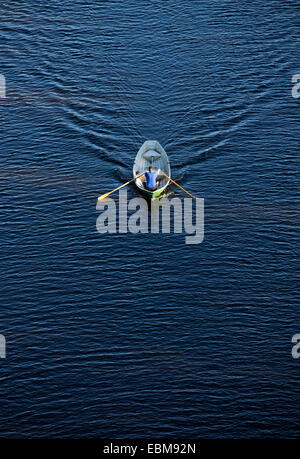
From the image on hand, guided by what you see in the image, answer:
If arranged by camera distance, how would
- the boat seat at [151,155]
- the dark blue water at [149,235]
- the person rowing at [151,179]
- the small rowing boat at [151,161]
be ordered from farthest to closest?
the boat seat at [151,155], the small rowing boat at [151,161], the person rowing at [151,179], the dark blue water at [149,235]

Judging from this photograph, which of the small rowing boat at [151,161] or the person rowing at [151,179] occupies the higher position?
the small rowing boat at [151,161]

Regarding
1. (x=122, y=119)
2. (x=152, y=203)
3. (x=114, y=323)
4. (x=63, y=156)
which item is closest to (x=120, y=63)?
(x=122, y=119)

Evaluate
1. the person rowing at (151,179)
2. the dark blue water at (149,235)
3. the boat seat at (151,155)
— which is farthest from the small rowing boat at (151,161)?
the dark blue water at (149,235)

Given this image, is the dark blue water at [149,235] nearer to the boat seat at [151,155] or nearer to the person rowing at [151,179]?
the person rowing at [151,179]

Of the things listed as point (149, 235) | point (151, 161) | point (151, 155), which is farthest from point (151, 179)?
point (149, 235)

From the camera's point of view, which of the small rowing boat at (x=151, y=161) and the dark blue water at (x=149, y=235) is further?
the small rowing boat at (x=151, y=161)

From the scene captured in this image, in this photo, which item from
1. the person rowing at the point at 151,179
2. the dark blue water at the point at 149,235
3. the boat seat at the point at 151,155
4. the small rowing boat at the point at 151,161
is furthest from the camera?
the boat seat at the point at 151,155

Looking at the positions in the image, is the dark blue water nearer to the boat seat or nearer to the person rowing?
the person rowing
